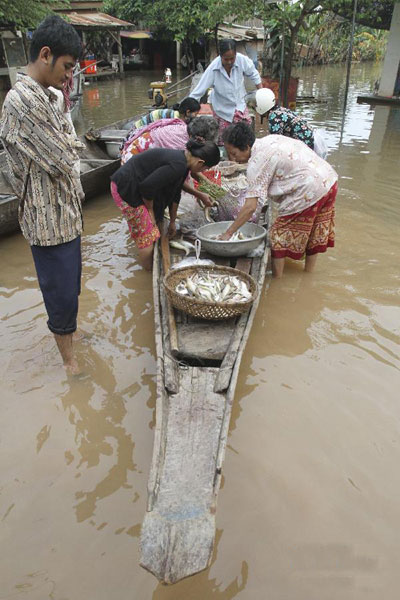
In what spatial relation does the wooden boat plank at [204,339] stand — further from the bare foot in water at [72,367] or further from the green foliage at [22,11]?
the green foliage at [22,11]

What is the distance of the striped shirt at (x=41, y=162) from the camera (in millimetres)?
2018

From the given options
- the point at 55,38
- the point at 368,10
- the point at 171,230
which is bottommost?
the point at 171,230

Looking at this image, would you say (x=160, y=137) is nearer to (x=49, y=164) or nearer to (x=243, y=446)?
(x=49, y=164)

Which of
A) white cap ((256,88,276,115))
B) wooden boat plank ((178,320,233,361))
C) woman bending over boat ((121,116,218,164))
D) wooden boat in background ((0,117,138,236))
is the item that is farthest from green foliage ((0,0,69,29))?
wooden boat plank ((178,320,233,361))

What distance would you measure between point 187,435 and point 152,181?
87.2 inches

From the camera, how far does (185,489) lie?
71.0 inches

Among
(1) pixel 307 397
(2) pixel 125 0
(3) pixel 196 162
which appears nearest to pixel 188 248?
(3) pixel 196 162

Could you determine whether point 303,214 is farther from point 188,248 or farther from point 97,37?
point 97,37

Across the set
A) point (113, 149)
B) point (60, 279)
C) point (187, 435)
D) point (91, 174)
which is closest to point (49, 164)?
point (60, 279)

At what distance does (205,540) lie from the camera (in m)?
1.59

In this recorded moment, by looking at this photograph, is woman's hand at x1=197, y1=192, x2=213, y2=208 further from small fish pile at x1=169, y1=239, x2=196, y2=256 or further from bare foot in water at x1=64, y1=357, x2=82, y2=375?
bare foot in water at x1=64, y1=357, x2=82, y2=375

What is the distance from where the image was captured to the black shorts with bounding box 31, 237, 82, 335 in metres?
2.43

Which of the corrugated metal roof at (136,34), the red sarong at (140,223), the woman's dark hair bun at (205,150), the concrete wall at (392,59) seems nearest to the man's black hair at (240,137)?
the woman's dark hair bun at (205,150)

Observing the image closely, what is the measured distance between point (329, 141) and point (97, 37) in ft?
61.7
